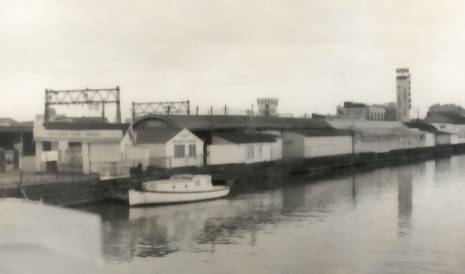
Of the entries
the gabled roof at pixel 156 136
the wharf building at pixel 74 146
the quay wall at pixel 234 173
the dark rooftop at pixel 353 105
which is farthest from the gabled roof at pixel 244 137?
the dark rooftop at pixel 353 105

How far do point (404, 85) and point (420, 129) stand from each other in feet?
54.7

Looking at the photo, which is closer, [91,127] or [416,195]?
[416,195]

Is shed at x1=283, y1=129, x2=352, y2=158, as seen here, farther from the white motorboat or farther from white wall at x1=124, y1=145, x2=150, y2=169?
the white motorboat

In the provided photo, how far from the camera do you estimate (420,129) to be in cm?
5134

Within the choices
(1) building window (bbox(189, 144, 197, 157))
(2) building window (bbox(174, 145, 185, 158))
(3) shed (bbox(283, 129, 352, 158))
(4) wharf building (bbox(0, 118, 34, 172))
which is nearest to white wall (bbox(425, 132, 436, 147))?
(3) shed (bbox(283, 129, 352, 158))

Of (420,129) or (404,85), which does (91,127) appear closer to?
(420,129)

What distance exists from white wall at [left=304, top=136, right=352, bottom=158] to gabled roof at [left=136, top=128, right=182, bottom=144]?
1078cm

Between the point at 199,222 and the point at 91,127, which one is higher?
the point at 91,127

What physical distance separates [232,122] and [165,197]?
13.2m

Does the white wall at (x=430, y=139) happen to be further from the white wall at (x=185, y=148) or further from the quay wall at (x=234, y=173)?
the white wall at (x=185, y=148)

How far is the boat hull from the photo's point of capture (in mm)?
17172

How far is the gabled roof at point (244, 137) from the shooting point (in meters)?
25.7

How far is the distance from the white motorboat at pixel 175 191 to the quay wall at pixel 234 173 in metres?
0.60

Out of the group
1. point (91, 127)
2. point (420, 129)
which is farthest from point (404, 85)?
point (91, 127)
